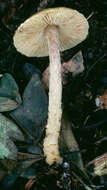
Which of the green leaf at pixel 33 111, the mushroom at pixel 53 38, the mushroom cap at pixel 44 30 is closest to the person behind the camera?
the mushroom cap at pixel 44 30

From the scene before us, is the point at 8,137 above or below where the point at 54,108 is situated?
below

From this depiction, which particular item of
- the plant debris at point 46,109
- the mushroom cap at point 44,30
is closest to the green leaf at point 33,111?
the plant debris at point 46,109

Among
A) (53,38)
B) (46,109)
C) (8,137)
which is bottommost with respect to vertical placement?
(8,137)

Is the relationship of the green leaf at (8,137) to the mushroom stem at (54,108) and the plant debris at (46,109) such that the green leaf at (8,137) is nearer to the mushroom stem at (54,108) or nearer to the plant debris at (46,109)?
the plant debris at (46,109)

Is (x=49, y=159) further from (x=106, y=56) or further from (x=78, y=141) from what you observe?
(x=106, y=56)

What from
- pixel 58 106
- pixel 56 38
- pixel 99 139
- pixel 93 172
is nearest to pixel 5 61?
pixel 56 38

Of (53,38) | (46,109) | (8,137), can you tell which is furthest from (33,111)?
(53,38)

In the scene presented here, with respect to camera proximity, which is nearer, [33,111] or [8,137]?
[8,137]

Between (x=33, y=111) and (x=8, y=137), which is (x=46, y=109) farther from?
(x=8, y=137)
